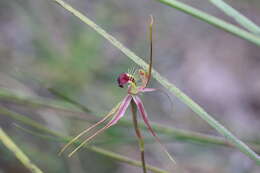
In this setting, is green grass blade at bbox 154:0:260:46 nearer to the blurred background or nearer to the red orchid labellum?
the red orchid labellum

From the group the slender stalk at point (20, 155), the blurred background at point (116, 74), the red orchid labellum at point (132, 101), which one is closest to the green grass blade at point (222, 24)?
the red orchid labellum at point (132, 101)

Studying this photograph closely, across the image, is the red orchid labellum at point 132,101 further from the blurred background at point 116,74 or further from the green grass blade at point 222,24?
the blurred background at point 116,74

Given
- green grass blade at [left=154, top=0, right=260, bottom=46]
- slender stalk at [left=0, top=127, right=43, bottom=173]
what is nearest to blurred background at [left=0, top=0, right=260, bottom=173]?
slender stalk at [left=0, top=127, right=43, bottom=173]

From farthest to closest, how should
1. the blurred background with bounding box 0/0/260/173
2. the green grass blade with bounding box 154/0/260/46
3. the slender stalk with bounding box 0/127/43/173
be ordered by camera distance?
the blurred background with bounding box 0/0/260/173
the slender stalk with bounding box 0/127/43/173
the green grass blade with bounding box 154/0/260/46

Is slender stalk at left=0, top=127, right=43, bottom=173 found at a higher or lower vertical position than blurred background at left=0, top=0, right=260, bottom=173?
lower

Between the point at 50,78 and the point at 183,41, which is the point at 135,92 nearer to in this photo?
the point at 50,78

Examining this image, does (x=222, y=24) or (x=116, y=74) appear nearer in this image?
(x=222, y=24)

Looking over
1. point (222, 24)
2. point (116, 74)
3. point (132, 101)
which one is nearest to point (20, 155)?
point (132, 101)

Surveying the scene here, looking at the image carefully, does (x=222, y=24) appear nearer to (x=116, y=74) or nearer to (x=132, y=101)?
(x=132, y=101)

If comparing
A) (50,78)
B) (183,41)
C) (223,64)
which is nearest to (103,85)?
(50,78)
